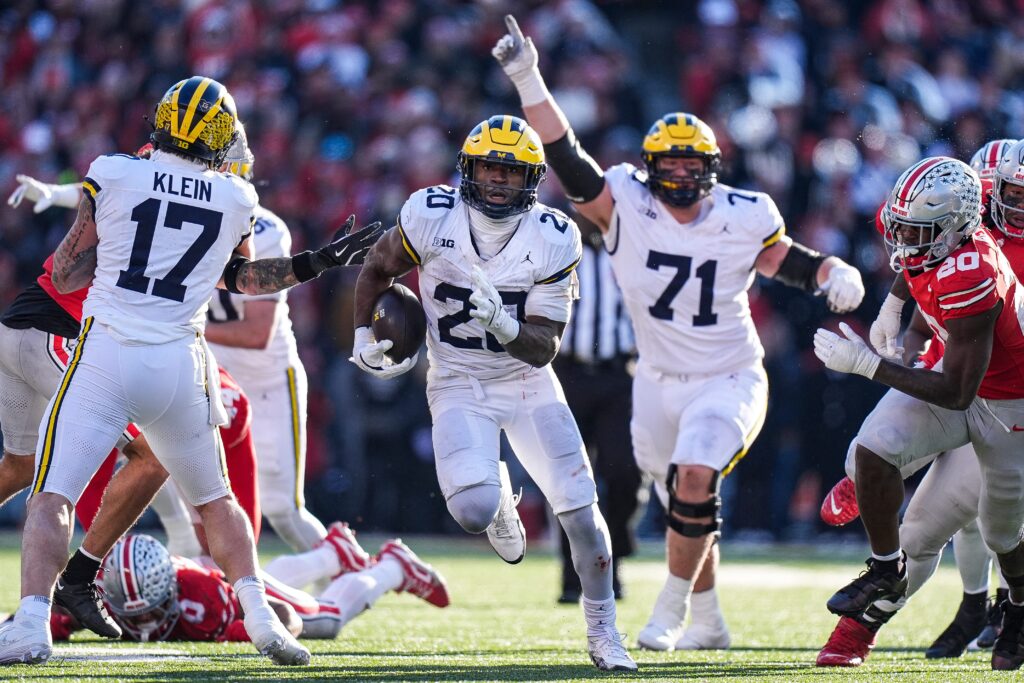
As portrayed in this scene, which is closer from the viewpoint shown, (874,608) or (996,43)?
(874,608)

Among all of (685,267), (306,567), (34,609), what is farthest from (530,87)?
(34,609)

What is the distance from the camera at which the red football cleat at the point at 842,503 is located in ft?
17.1

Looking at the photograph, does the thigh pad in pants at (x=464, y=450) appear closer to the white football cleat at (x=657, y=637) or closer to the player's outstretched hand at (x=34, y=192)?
the white football cleat at (x=657, y=637)

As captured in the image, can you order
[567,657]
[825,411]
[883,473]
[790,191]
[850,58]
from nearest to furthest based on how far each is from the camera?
[883,473] → [567,657] → [825,411] → [790,191] → [850,58]

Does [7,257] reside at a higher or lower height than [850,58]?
lower

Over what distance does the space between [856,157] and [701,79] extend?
1.58m

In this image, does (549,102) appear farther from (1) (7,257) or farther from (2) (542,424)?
(1) (7,257)

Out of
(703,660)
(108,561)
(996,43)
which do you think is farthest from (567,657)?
(996,43)

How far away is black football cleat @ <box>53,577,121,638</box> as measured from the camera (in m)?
4.91

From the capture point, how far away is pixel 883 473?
15.6 ft

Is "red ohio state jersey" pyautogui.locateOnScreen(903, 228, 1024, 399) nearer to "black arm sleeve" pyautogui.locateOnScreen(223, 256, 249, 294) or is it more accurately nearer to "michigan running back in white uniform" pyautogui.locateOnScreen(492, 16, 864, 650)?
"michigan running back in white uniform" pyautogui.locateOnScreen(492, 16, 864, 650)

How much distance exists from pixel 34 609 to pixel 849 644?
258 cm

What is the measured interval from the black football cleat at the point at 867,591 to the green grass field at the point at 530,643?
0.64 feet

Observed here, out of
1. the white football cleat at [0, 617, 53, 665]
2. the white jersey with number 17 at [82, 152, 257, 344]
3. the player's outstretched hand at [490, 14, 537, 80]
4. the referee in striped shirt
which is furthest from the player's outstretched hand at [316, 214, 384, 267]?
the referee in striped shirt
